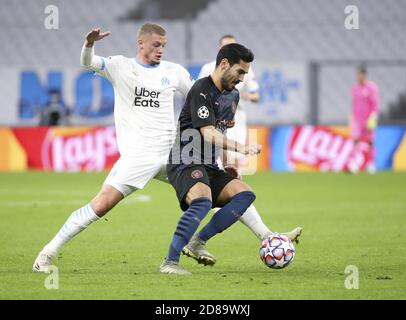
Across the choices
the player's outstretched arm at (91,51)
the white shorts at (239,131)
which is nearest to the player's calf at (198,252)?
the player's outstretched arm at (91,51)

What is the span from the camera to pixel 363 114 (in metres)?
20.8

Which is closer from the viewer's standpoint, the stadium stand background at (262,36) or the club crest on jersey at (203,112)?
A: the club crest on jersey at (203,112)

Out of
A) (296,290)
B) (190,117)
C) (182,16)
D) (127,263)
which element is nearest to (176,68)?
(190,117)

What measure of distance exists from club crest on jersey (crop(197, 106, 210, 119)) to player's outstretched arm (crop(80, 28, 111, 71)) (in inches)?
36.0

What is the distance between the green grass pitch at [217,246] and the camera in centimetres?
682

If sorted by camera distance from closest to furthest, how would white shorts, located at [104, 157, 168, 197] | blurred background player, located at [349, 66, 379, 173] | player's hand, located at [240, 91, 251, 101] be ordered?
white shorts, located at [104, 157, 168, 197] < player's hand, located at [240, 91, 251, 101] < blurred background player, located at [349, 66, 379, 173]

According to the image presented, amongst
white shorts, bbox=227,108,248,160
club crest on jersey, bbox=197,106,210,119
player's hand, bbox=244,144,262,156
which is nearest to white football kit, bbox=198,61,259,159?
white shorts, bbox=227,108,248,160

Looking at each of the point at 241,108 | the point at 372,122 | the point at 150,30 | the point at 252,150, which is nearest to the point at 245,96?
the point at 241,108

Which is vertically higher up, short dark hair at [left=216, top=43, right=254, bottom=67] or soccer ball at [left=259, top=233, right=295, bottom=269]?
short dark hair at [left=216, top=43, right=254, bottom=67]

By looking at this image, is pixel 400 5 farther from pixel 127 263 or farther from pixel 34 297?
pixel 34 297

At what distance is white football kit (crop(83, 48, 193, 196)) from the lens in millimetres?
7904

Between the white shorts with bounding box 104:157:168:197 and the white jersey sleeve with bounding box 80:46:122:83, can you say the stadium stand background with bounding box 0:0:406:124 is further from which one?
the white shorts with bounding box 104:157:168:197

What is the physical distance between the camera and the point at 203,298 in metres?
6.41

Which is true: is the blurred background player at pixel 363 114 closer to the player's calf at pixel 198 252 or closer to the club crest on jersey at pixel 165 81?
the club crest on jersey at pixel 165 81
